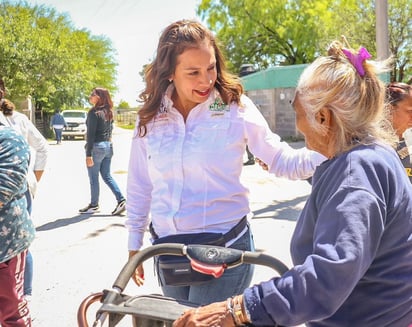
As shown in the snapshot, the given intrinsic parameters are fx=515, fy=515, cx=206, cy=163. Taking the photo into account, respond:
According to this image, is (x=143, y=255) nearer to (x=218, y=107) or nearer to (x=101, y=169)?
(x=218, y=107)

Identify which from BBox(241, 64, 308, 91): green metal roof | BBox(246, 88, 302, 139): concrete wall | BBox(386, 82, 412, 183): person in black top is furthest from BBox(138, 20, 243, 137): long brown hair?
BBox(246, 88, 302, 139): concrete wall

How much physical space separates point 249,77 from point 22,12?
48.3 feet

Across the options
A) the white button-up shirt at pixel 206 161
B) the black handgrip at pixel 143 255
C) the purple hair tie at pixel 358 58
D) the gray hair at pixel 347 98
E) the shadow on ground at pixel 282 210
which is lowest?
the shadow on ground at pixel 282 210

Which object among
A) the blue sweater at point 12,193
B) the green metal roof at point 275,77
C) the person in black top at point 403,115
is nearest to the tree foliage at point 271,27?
Answer: the green metal roof at point 275,77

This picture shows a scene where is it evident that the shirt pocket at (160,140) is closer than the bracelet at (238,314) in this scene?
No

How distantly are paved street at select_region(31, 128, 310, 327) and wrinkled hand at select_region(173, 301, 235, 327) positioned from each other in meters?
2.62

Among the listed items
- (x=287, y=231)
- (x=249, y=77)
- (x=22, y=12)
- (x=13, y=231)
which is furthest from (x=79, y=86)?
(x=13, y=231)

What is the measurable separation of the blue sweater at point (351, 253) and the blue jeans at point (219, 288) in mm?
596

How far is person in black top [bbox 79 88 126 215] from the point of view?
7008 mm

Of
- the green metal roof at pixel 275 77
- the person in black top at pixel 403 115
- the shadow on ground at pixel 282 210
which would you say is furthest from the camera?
the green metal roof at pixel 275 77

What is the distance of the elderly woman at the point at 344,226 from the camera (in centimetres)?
124

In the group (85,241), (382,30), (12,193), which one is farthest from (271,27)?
(12,193)

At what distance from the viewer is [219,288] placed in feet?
6.53

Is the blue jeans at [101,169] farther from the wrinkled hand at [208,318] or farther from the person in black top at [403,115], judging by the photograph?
the wrinkled hand at [208,318]
